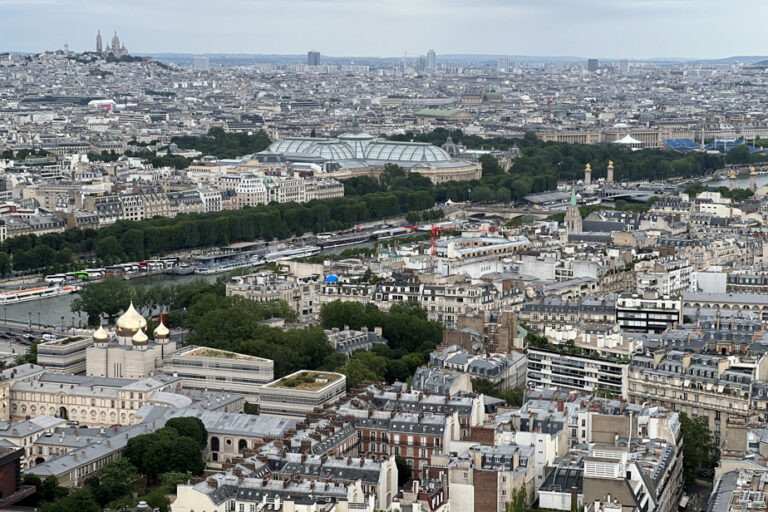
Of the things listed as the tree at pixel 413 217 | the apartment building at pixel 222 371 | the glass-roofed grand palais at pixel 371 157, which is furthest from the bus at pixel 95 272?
the glass-roofed grand palais at pixel 371 157

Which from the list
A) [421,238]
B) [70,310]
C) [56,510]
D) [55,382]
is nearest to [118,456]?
[56,510]

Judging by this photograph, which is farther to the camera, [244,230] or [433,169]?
[433,169]

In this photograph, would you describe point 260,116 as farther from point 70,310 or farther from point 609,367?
point 609,367

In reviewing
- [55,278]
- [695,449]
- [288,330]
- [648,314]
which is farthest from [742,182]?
[695,449]

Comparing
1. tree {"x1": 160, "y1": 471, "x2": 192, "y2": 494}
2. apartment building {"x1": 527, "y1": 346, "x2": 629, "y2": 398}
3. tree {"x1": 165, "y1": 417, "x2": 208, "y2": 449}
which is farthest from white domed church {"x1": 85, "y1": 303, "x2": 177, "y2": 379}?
apartment building {"x1": 527, "y1": 346, "x2": 629, "y2": 398}

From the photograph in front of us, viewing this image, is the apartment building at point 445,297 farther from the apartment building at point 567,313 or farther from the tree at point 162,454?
the tree at point 162,454

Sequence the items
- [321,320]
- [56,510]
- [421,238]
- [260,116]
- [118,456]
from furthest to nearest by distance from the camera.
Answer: [260,116], [421,238], [321,320], [118,456], [56,510]

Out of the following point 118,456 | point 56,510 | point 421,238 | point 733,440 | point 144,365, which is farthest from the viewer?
point 421,238
